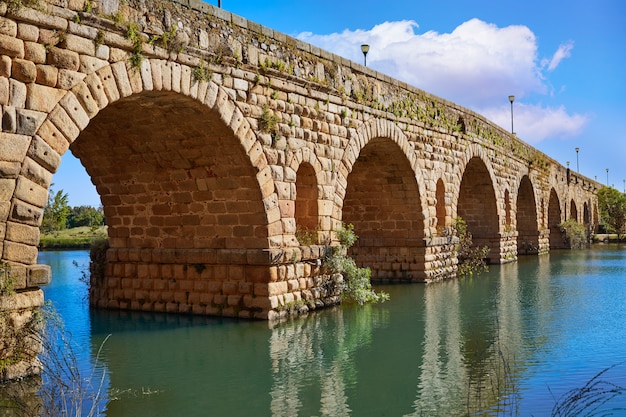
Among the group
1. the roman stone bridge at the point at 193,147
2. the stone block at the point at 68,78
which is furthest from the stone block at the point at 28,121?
the stone block at the point at 68,78

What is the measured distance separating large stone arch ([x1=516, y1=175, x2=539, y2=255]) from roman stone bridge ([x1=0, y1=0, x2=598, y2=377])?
43.1ft

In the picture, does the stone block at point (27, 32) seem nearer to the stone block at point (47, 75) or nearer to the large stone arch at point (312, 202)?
the stone block at point (47, 75)

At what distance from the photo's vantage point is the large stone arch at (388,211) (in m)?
14.5

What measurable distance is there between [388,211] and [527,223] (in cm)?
1372

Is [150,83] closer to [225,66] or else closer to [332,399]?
[225,66]

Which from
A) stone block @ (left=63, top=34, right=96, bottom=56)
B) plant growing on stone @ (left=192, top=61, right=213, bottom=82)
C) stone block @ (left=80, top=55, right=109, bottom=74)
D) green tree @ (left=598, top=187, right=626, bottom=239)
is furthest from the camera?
green tree @ (left=598, top=187, right=626, bottom=239)

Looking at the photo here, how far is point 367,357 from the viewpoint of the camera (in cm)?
733

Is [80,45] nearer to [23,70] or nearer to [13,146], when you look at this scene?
[23,70]

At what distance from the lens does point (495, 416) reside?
16.4 feet

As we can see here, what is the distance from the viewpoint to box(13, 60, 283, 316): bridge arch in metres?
9.16

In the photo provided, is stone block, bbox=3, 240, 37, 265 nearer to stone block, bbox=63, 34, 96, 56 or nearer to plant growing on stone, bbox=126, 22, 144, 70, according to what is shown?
stone block, bbox=63, 34, 96, 56

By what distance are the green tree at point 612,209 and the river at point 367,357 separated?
3352cm

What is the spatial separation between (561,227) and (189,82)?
1062 inches

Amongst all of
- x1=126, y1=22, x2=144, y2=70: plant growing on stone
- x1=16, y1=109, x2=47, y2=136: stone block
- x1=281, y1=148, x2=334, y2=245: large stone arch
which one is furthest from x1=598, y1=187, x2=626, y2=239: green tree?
x1=16, y1=109, x2=47, y2=136: stone block
